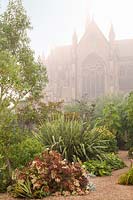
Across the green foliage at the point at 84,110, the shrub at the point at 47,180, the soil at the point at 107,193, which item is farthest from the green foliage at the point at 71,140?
the shrub at the point at 47,180

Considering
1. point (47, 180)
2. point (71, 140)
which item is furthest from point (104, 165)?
point (47, 180)

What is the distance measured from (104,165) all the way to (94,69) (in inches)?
1783

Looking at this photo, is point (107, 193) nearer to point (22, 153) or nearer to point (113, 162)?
point (22, 153)

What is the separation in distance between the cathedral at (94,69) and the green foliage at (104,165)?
4176cm

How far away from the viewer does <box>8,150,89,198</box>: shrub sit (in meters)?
7.01

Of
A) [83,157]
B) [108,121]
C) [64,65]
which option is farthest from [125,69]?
[83,157]

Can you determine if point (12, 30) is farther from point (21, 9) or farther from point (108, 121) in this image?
point (108, 121)

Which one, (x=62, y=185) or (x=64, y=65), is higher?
(x=64, y=65)

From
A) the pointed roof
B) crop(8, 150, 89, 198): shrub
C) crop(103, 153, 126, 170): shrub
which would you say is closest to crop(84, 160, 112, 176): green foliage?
crop(103, 153, 126, 170): shrub

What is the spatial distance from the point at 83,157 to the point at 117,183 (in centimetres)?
246

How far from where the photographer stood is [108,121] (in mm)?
17469

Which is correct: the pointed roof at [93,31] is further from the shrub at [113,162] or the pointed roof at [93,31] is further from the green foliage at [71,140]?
the shrub at [113,162]

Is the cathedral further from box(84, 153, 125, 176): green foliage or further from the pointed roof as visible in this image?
box(84, 153, 125, 176): green foliage

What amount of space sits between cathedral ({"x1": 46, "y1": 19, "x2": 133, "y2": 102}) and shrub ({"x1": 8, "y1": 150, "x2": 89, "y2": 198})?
45.6 metres
